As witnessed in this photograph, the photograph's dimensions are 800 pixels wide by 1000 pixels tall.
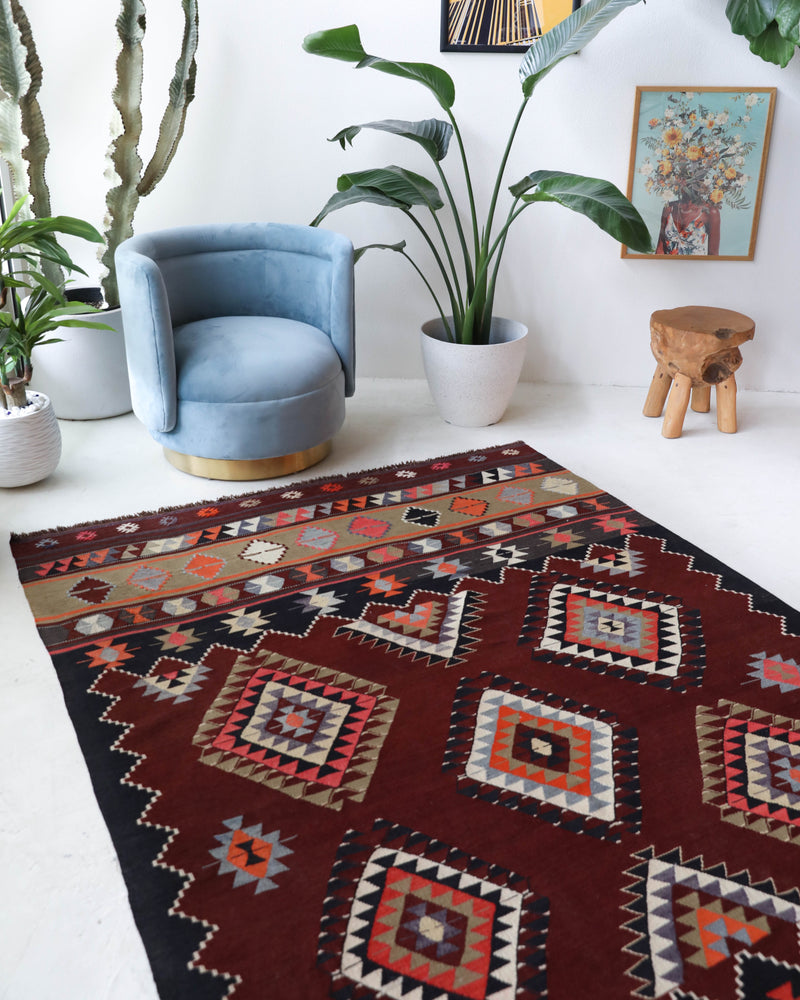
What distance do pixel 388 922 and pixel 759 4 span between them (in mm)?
2979

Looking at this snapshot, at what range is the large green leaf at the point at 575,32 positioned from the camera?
282 cm

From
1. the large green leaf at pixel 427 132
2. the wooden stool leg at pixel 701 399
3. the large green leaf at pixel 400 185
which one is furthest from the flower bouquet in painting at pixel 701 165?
the large green leaf at pixel 400 185

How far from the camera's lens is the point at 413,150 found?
351 centimetres

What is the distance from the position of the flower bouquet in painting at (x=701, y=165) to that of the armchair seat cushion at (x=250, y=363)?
1414 millimetres

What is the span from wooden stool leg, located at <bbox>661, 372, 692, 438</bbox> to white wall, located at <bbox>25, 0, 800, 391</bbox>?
533 millimetres

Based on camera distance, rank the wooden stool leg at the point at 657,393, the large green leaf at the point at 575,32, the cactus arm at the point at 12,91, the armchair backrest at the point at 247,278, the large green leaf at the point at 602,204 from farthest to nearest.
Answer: the wooden stool leg at the point at 657,393
the cactus arm at the point at 12,91
the armchair backrest at the point at 247,278
the large green leaf at the point at 575,32
the large green leaf at the point at 602,204

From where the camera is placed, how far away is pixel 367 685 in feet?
6.76

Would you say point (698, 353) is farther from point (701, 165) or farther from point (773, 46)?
point (773, 46)

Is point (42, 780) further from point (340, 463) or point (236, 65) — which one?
point (236, 65)

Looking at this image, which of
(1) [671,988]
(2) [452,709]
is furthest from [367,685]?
(1) [671,988]

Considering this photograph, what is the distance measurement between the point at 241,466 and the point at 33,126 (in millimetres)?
1434

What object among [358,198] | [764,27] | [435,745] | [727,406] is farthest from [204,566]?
[764,27]

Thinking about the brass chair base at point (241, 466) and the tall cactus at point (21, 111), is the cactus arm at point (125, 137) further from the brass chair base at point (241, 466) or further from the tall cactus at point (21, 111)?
the brass chair base at point (241, 466)

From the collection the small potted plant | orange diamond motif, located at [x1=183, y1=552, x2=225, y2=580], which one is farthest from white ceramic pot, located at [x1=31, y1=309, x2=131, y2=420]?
orange diamond motif, located at [x1=183, y1=552, x2=225, y2=580]
